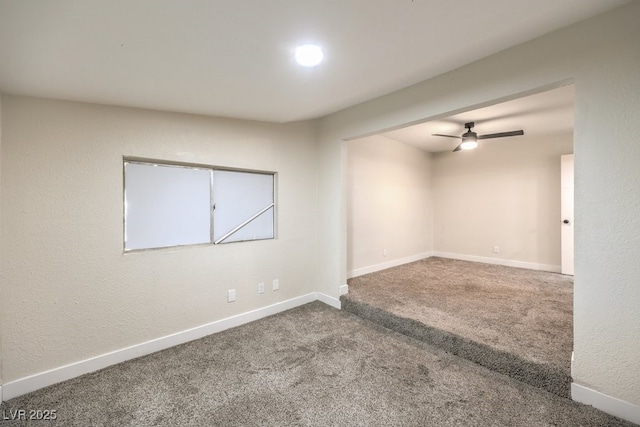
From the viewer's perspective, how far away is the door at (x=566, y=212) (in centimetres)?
422

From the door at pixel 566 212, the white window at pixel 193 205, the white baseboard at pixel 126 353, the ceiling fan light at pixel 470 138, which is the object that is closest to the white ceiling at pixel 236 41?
the white window at pixel 193 205

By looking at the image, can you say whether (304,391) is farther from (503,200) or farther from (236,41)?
(503,200)

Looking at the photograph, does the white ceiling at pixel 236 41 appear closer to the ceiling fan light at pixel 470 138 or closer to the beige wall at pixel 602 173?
the beige wall at pixel 602 173

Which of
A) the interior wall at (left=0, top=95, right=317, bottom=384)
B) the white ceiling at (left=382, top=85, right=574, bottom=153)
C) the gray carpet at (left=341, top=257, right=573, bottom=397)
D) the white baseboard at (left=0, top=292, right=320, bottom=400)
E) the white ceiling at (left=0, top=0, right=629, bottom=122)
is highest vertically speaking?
the white ceiling at (left=382, top=85, right=574, bottom=153)

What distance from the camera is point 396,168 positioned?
16.3 feet

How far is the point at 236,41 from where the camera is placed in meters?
1.48

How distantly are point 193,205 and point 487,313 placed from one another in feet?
10.6

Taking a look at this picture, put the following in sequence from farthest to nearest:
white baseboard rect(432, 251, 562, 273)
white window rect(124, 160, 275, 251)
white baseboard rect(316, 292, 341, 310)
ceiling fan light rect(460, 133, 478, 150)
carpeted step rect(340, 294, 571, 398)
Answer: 1. white baseboard rect(432, 251, 562, 273)
2. ceiling fan light rect(460, 133, 478, 150)
3. white baseboard rect(316, 292, 341, 310)
4. white window rect(124, 160, 275, 251)
5. carpeted step rect(340, 294, 571, 398)

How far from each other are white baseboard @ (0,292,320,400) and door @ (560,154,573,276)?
3.89m

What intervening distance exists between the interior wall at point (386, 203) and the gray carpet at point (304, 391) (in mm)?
2006

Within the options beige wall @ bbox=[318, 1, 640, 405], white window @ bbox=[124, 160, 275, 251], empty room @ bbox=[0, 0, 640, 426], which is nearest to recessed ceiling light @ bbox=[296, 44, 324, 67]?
empty room @ bbox=[0, 0, 640, 426]

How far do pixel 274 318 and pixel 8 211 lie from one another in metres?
2.39

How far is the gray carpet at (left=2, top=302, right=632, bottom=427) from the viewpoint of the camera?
1.62 metres

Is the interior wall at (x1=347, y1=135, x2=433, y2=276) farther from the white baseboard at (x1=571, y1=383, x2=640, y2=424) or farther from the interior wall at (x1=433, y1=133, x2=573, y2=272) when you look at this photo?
the white baseboard at (x1=571, y1=383, x2=640, y2=424)
